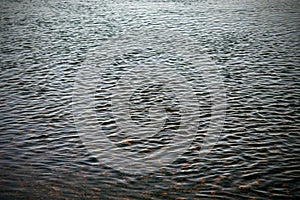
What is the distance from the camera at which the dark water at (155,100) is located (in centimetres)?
1642

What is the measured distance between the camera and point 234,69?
98.3 ft

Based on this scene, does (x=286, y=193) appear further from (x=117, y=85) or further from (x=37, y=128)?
(x=117, y=85)

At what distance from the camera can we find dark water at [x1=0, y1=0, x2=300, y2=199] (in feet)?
53.9

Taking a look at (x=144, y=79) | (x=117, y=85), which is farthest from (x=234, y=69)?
(x=117, y=85)

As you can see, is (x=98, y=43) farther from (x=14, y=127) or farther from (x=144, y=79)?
(x=14, y=127)

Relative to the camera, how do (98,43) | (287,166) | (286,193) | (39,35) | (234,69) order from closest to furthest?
(286,193)
(287,166)
(234,69)
(98,43)
(39,35)

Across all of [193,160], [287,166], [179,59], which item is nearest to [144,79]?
[179,59]

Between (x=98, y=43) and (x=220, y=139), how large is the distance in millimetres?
19019

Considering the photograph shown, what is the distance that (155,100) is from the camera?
24.8 meters

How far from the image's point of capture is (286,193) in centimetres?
1585

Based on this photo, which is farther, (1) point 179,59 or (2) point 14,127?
(1) point 179,59

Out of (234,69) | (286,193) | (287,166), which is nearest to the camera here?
(286,193)

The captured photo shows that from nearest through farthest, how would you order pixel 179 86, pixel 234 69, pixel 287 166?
pixel 287 166, pixel 179 86, pixel 234 69

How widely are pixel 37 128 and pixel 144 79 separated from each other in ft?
29.4
